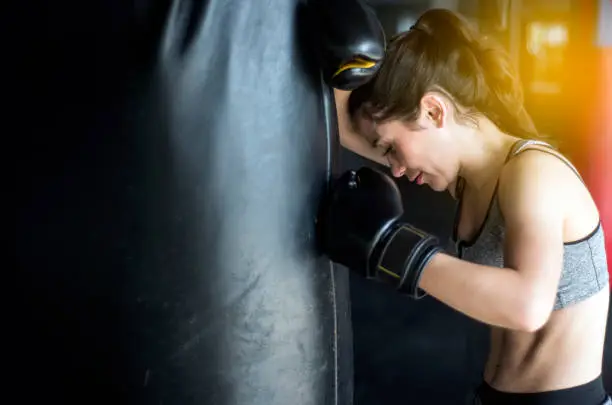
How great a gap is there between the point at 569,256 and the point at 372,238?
34 centimetres

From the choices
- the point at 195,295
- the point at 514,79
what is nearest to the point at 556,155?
the point at 514,79

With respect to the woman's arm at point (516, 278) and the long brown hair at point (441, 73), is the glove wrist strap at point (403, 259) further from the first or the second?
the long brown hair at point (441, 73)

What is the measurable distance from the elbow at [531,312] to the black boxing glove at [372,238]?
0.11 meters

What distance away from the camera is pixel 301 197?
798 mm

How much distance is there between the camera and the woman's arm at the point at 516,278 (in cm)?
85

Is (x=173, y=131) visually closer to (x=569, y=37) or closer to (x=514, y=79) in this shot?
(x=514, y=79)

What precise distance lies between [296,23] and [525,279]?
0.38 meters

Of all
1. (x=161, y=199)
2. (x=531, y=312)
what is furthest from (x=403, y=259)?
(x=161, y=199)

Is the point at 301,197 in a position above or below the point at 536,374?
above

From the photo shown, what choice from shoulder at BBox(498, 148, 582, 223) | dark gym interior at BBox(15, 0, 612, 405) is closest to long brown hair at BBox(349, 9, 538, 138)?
shoulder at BBox(498, 148, 582, 223)

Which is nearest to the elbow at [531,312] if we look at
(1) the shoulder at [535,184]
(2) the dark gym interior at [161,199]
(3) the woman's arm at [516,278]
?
(3) the woman's arm at [516,278]

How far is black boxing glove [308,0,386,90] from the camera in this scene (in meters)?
0.77

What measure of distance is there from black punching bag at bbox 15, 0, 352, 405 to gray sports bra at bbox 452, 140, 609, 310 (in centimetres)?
36

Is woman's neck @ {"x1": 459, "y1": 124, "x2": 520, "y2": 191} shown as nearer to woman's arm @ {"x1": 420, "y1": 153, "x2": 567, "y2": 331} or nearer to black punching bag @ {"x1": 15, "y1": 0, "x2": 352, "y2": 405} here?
→ woman's arm @ {"x1": 420, "y1": 153, "x2": 567, "y2": 331}
